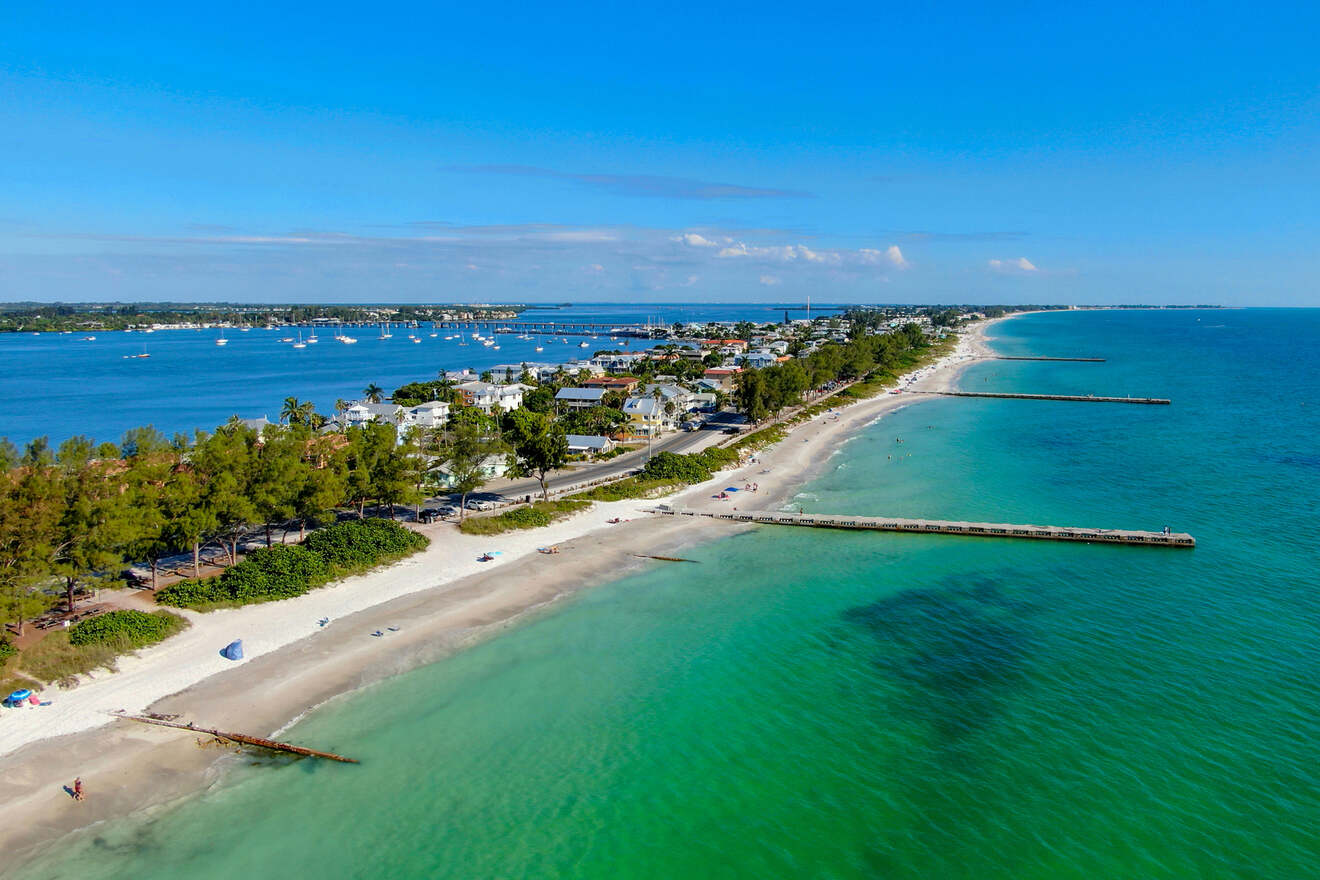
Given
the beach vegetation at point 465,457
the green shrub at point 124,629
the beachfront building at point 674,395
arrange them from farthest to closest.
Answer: the beachfront building at point 674,395 → the beach vegetation at point 465,457 → the green shrub at point 124,629

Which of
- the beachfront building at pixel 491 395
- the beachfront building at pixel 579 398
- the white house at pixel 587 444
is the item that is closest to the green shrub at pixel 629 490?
the white house at pixel 587 444

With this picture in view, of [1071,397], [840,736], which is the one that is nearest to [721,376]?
[1071,397]

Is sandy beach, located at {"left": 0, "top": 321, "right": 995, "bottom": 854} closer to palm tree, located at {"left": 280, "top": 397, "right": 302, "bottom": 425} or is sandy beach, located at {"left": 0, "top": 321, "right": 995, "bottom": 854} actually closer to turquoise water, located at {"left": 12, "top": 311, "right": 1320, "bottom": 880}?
turquoise water, located at {"left": 12, "top": 311, "right": 1320, "bottom": 880}

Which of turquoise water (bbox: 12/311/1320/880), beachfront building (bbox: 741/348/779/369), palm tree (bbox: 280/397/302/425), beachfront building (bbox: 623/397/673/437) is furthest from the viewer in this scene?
beachfront building (bbox: 741/348/779/369)

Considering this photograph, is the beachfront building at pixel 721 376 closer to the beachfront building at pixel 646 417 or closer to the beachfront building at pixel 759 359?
the beachfront building at pixel 759 359

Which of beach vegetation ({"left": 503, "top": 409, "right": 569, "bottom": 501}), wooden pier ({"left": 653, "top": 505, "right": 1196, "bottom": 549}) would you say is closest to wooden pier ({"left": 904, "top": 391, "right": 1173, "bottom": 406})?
wooden pier ({"left": 653, "top": 505, "right": 1196, "bottom": 549})

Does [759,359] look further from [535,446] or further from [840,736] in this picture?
[840,736]

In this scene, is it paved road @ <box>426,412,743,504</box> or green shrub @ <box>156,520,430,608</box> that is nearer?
green shrub @ <box>156,520,430,608</box>
